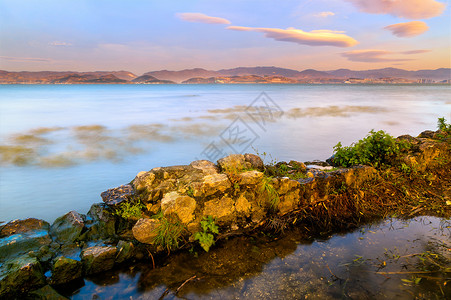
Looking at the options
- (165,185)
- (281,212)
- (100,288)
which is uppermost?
(165,185)

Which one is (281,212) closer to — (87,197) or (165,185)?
(165,185)

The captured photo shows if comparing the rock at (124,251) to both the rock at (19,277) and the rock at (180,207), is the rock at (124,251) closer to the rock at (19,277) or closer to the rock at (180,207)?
the rock at (180,207)

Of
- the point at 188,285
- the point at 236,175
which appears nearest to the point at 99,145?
the point at 236,175

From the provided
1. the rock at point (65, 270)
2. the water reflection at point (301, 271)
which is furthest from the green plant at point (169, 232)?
the rock at point (65, 270)

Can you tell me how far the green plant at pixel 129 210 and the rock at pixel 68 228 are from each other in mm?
719

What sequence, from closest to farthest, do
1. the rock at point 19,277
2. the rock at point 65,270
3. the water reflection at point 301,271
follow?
1. the rock at point 19,277
2. the water reflection at point 301,271
3. the rock at point 65,270

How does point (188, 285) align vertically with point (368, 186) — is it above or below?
below

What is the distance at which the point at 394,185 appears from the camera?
274 inches

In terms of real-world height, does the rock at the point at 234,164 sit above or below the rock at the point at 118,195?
above

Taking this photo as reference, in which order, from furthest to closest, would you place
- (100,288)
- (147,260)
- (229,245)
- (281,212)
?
(281,212) → (229,245) → (147,260) → (100,288)

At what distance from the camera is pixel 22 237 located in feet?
15.9

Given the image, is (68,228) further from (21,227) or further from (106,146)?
(106,146)

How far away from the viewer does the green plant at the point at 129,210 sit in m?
5.62

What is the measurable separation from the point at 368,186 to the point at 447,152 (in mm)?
3659
